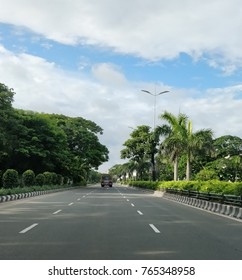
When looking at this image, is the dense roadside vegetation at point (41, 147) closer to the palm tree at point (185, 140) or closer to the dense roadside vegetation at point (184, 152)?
the dense roadside vegetation at point (184, 152)

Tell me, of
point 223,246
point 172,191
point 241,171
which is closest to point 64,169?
point 241,171

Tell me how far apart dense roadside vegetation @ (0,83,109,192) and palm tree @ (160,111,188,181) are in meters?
13.5

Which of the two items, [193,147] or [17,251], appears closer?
[17,251]

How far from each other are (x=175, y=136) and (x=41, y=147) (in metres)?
22.0

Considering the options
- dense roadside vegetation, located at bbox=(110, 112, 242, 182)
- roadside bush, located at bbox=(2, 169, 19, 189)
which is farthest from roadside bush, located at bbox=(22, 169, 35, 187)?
dense roadside vegetation, located at bbox=(110, 112, 242, 182)

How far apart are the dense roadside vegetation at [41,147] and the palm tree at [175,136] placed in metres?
13.5

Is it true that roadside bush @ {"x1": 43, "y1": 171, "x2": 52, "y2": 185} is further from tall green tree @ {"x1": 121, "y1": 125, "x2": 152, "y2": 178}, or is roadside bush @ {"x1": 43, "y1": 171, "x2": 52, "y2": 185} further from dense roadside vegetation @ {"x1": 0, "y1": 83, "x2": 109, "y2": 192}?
tall green tree @ {"x1": 121, "y1": 125, "x2": 152, "y2": 178}

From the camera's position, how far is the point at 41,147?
54.7 meters

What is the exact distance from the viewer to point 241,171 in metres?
58.6

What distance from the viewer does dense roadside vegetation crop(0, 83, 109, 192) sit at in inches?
1710

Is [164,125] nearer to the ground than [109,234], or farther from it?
farther from it

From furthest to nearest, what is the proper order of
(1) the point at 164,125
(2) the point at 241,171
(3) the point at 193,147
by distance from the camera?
(2) the point at 241,171
(1) the point at 164,125
(3) the point at 193,147

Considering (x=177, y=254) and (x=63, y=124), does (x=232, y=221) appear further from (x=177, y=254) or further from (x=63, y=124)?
(x=63, y=124)
